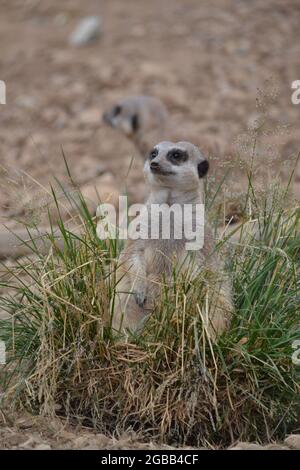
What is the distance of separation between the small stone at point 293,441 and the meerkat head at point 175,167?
3.65 feet

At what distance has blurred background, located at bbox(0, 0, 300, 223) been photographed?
726 cm

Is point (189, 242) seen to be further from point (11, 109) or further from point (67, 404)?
point (11, 109)

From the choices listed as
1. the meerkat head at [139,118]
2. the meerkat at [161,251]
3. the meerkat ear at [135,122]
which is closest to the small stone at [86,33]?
the meerkat head at [139,118]

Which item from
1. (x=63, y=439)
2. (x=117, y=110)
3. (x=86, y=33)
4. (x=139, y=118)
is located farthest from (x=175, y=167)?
(x=86, y=33)

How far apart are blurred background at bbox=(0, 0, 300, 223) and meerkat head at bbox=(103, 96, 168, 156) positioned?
15 cm

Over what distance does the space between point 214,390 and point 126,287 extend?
67 centimetres

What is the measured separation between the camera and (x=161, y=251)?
3641 millimetres

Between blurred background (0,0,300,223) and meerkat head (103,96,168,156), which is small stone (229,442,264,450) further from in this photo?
meerkat head (103,96,168,156)

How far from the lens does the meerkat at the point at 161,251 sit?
350cm

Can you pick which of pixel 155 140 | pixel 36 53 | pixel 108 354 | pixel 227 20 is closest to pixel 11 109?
pixel 36 53

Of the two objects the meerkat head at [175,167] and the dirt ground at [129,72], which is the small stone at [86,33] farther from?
the meerkat head at [175,167]

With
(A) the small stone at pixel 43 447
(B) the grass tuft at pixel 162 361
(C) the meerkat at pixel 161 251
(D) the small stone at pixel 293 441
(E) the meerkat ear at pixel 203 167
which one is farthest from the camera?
(E) the meerkat ear at pixel 203 167

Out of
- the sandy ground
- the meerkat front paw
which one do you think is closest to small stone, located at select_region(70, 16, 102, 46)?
the meerkat front paw

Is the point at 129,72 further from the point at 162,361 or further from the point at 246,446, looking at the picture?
the point at 246,446
